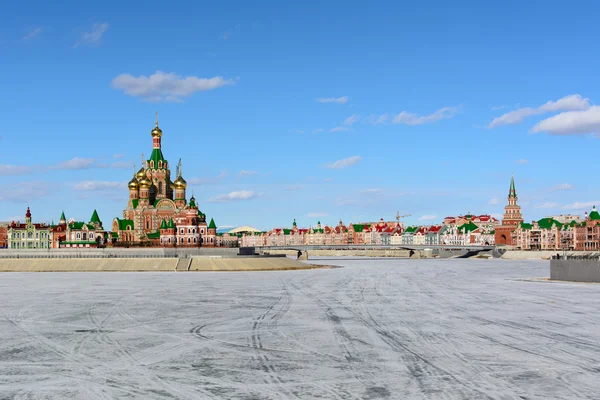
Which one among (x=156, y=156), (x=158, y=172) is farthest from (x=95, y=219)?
(x=156, y=156)

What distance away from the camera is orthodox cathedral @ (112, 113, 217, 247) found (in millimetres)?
147725

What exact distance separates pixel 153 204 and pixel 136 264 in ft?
247

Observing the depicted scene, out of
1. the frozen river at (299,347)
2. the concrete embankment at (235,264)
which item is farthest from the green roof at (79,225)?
the frozen river at (299,347)

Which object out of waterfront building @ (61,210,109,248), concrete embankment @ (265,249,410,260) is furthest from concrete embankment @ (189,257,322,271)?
concrete embankment @ (265,249,410,260)

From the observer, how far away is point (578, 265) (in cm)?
5769

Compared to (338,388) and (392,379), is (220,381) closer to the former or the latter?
(338,388)

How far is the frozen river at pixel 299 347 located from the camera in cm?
1756

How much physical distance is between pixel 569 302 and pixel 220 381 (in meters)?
27.5

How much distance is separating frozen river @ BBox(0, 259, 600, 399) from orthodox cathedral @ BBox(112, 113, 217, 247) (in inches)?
3672

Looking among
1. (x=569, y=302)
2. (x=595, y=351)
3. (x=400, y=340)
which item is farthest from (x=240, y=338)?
(x=569, y=302)

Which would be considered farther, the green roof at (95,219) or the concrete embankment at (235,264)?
the green roof at (95,219)

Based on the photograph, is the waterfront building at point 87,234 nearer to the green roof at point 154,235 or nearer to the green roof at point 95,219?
the green roof at point 95,219

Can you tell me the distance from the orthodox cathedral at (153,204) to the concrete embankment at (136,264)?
130 feet

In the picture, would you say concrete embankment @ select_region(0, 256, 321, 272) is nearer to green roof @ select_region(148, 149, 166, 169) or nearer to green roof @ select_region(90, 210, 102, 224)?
green roof @ select_region(90, 210, 102, 224)
